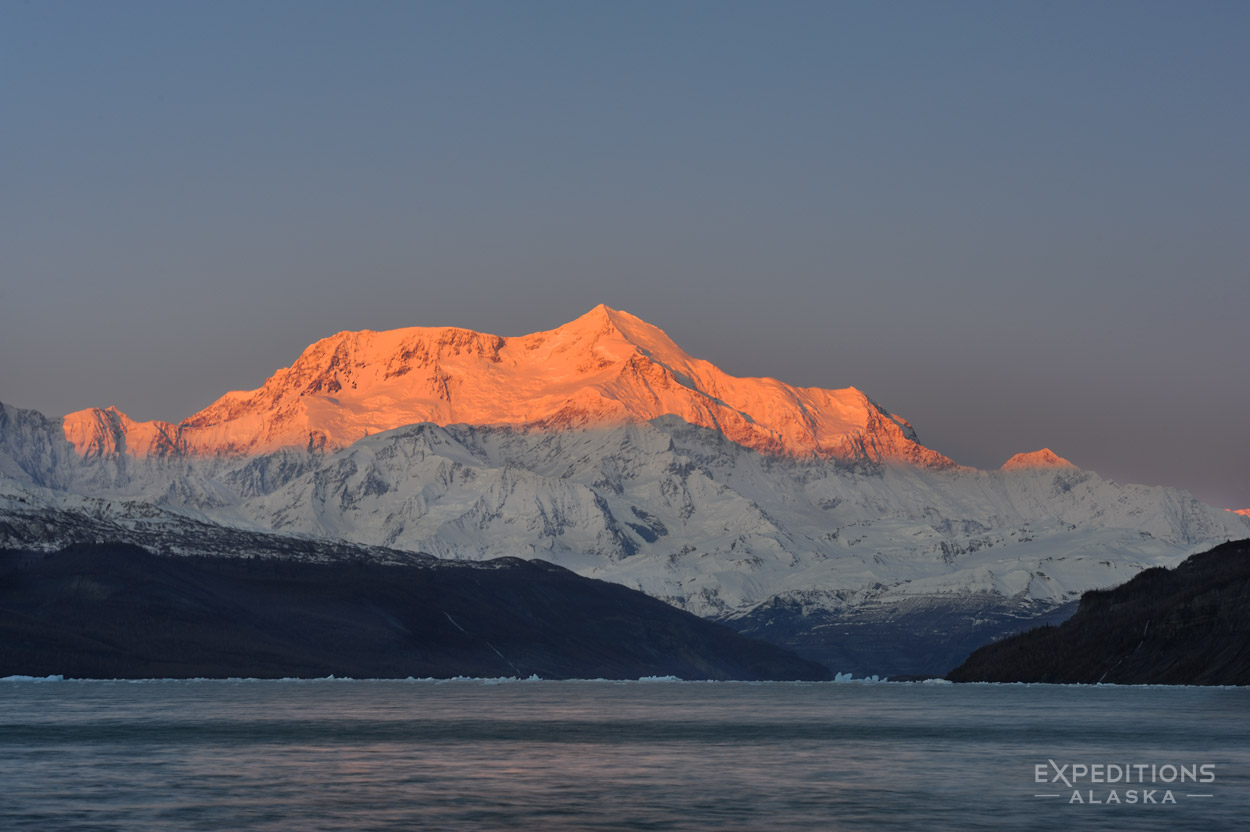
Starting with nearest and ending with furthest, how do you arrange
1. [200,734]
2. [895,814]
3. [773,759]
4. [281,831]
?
[281,831] < [895,814] < [773,759] < [200,734]

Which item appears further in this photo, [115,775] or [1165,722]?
[1165,722]

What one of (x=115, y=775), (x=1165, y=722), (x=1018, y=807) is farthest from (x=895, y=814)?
(x=1165, y=722)

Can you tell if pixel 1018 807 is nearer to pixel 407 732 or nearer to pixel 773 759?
pixel 773 759

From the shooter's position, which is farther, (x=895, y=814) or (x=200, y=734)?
(x=200, y=734)

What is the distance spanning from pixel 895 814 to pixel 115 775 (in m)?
57.0

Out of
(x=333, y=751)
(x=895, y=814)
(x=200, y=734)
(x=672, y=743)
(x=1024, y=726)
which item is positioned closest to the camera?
(x=895, y=814)

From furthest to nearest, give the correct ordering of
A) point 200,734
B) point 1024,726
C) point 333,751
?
point 1024,726 < point 200,734 < point 333,751

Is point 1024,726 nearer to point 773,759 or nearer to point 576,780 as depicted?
point 773,759

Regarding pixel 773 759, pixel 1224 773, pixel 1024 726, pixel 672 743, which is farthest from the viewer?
pixel 1024 726

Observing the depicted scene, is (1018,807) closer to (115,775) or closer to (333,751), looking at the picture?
(115,775)

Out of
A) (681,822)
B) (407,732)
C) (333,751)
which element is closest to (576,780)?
(681,822)

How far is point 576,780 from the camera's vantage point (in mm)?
113688

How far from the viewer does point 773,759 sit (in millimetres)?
136000

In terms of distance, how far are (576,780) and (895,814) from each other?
29418 millimetres
